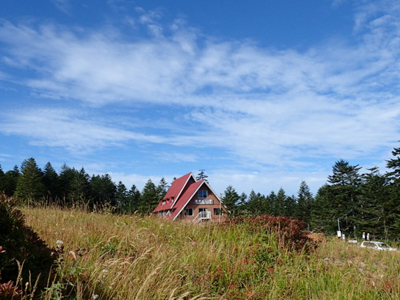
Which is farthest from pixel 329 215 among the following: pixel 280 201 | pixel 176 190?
pixel 280 201

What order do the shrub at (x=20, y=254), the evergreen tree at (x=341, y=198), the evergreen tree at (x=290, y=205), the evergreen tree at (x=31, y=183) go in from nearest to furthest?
the shrub at (x=20, y=254)
the evergreen tree at (x=31, y=183)
the evergreen tree at (x=341, y=198)
the evergreen tree at (x=290, y=205)

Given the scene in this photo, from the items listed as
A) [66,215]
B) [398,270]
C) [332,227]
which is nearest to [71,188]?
[332,227]

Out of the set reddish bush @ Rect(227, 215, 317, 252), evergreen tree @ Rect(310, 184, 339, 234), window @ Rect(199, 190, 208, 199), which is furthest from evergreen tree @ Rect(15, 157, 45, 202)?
reddish bush @ Rect(227, 215, 317, 252)

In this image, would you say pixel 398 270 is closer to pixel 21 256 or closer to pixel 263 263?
pixel 263 263

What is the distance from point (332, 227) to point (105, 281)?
56.3m

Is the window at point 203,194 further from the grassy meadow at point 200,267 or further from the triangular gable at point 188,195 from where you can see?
the grassy meadow at point 200,267

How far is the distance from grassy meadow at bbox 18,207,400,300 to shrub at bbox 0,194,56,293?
0.47m

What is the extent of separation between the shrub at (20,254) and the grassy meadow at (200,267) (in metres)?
0.47

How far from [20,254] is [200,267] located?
3.84 meters

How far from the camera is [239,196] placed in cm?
6425

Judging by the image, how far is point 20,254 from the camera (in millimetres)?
3475

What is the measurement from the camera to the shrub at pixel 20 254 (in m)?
3.37

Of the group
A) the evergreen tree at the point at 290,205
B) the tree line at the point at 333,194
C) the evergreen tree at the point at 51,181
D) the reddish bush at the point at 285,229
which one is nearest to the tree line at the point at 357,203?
the tree line at the point at 333,194

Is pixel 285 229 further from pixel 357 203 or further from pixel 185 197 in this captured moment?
pixel 357 203
